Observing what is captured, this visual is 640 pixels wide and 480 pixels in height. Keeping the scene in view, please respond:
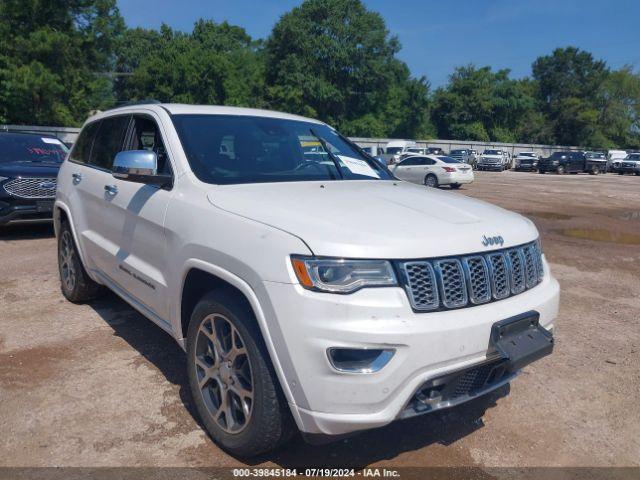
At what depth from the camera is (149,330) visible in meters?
4.60

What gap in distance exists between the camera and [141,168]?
3270mm

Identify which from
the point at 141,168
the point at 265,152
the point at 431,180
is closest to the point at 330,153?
the point at 265,152

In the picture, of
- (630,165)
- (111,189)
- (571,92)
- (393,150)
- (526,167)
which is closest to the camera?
(111,189)

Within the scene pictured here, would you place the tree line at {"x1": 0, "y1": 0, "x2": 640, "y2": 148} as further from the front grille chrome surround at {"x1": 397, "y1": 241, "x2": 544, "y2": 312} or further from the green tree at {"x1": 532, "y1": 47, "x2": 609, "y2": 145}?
the front grille chrome surround at {"x1": 397, "y1": 241, "x2": 544, "y2": 312}

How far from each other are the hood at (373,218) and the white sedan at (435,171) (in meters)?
19.5

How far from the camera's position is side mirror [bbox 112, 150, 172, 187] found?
3275 millimetres

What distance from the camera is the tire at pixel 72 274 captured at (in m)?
4.97

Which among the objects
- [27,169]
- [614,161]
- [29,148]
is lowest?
[614,161]

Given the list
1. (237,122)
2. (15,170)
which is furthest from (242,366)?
(15,170)

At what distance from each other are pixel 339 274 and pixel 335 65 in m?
56.4

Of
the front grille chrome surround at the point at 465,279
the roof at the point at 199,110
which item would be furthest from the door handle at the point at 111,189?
the front grille chrome surround at the point at 465,279

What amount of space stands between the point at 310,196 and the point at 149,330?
2.30 metres

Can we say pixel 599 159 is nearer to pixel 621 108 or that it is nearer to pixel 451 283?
pixel 621 108

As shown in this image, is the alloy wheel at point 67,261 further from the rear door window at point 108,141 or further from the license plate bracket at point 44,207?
the license plate bracket at point 44,207
